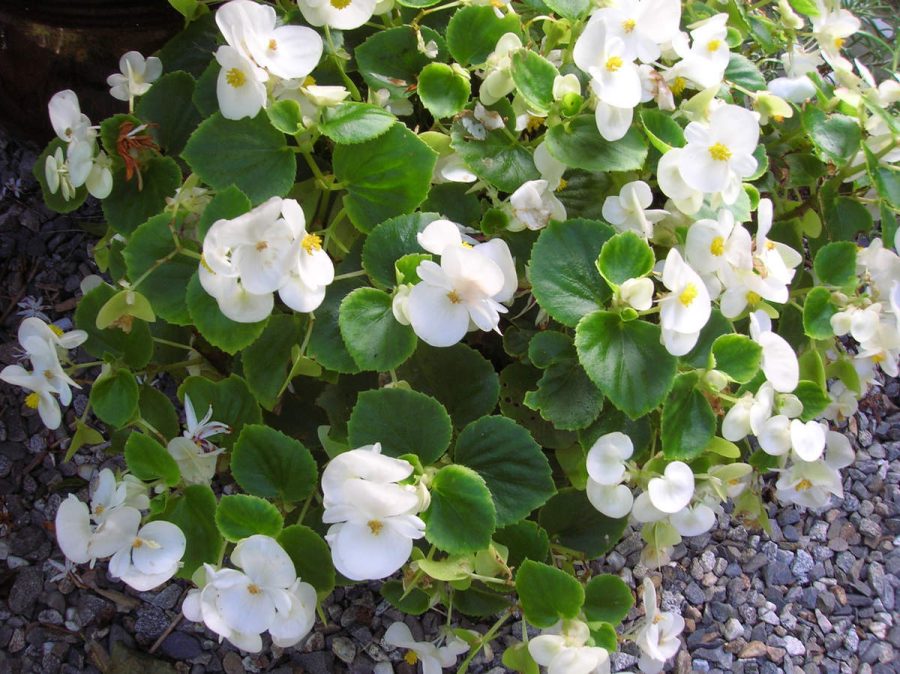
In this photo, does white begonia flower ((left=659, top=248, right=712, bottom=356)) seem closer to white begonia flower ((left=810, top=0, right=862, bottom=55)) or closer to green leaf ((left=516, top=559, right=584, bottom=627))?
green leaf ((left=516, top=559, right=584, bottom=627))

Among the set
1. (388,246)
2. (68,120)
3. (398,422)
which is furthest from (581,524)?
(68,120)

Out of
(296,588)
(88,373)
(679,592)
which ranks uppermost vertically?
(296,588)

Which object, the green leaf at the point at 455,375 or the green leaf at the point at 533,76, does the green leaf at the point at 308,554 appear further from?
the green leaf at the point at 533,76

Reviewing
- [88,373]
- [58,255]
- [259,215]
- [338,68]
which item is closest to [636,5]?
[338,68]

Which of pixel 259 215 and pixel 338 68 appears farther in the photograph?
pixel 338 68

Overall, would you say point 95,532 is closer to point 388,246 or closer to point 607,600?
point 388,246

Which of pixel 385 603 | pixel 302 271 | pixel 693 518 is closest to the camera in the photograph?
pixel 302 271

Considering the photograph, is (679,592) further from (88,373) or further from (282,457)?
(88,373)
